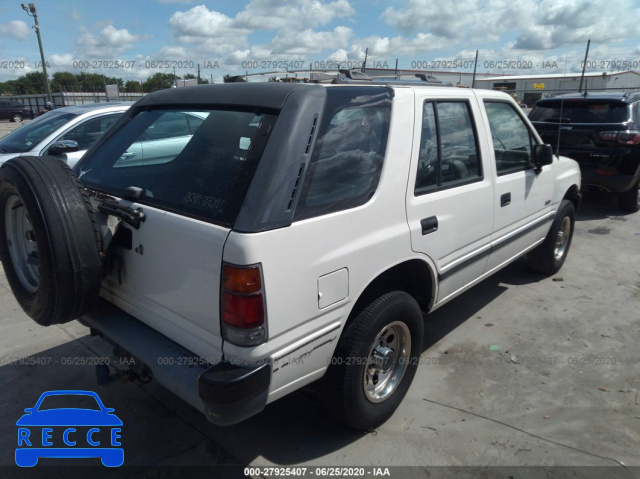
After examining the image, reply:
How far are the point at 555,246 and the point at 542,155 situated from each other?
1391 mm

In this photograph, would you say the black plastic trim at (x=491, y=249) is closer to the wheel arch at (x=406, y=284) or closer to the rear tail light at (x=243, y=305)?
the wheel arch at (x=406, y=284)

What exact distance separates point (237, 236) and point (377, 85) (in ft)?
4.51

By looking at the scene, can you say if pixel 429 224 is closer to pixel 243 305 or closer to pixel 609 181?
pixel 243 305

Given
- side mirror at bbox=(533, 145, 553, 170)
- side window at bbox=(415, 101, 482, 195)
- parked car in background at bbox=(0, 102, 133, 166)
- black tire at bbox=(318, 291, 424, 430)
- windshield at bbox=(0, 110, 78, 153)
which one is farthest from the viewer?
windshield at bbox=(0, 110, 78, 153)

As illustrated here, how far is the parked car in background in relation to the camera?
20.5ft

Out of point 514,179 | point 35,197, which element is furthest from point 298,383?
point 514,179

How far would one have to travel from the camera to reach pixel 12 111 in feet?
108

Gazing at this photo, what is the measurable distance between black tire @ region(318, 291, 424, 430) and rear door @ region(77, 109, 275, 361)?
720 millimetres

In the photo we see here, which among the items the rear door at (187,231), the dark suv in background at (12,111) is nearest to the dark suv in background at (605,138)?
the rear door at (187,231)

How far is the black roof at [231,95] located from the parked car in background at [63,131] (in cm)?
386

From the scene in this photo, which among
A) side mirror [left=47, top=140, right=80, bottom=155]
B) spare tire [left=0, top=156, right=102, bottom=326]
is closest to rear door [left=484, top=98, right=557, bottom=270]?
spare tire [left=0, top=156, right=102, bottom=326]

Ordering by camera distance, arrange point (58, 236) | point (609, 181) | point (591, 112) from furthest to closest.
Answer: point (591, 112), point (609, 181), point (58, 236)

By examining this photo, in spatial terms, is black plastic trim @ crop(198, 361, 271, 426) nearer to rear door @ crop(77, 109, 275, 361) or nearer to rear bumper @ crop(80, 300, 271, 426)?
rear bumper @ crop(80, 300, 271, 426)

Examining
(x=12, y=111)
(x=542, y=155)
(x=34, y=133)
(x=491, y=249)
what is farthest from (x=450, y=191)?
(x=12, y=111)
